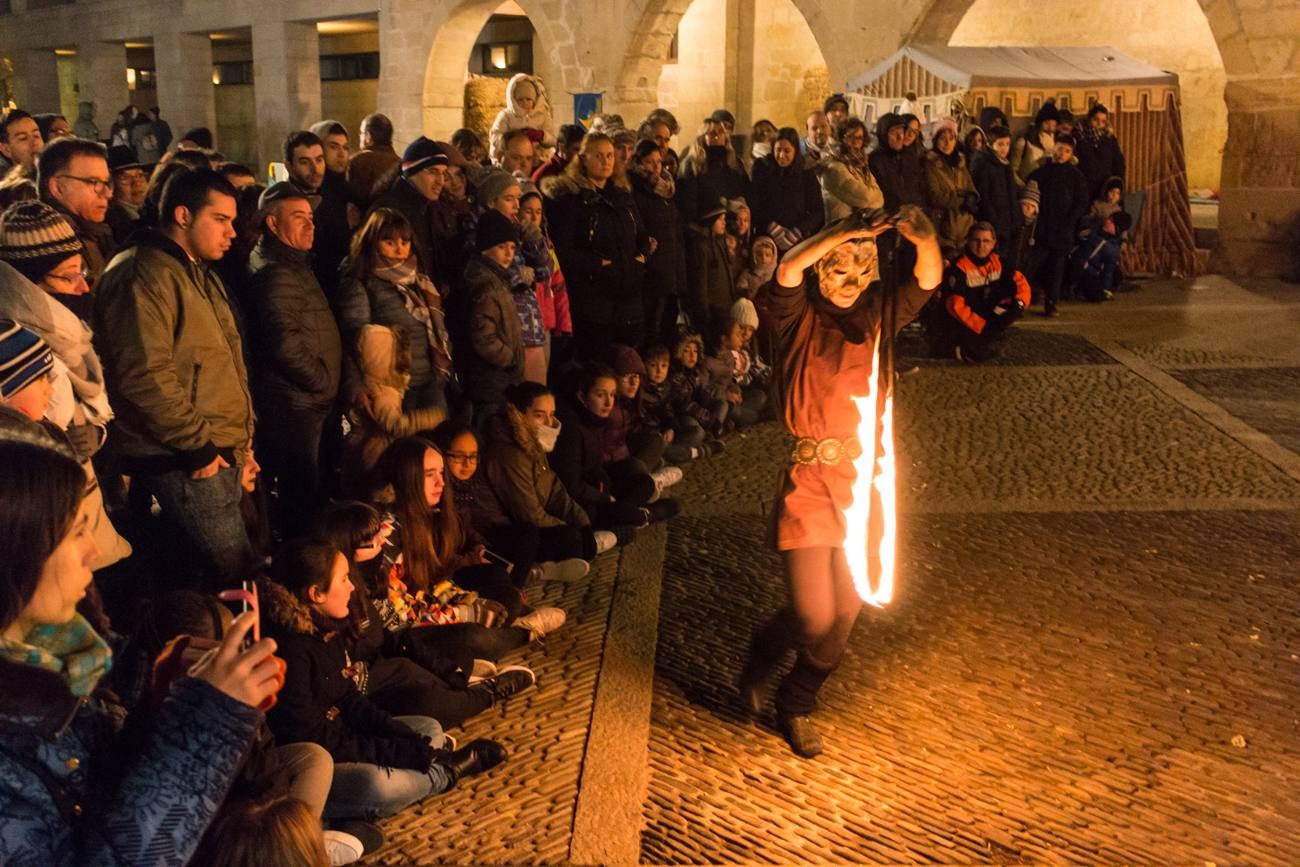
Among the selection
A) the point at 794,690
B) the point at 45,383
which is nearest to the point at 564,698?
the point at 794,690

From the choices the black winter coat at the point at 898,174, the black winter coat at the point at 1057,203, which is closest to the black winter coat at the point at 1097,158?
the black winter coat at the point at 1057,203

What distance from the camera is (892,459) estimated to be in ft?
14.1

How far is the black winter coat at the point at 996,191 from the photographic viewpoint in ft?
39.5

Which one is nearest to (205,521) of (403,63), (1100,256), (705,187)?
(705,187)

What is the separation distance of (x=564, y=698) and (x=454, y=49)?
17167 mm

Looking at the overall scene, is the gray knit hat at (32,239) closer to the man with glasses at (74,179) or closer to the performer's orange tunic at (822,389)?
the man with glasses at (74,179)

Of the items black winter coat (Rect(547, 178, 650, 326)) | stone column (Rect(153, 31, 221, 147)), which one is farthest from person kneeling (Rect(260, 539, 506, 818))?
stone column (Rect(153, 31, 221, 147))

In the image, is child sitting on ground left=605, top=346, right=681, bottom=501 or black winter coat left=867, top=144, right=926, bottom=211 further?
black winter coat left=867, top=144, right=926, bottom=211

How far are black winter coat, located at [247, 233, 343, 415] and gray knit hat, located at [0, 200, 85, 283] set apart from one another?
36.7 inches

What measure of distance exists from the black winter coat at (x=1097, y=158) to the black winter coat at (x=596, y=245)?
7136 mm

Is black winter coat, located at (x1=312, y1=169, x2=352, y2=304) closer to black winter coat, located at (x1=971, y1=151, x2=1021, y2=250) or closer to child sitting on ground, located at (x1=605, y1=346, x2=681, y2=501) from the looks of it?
child sitting on ground, located at (x1=605, y1=346, x2=681, y2=501)

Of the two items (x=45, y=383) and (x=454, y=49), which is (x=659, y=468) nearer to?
(x=45, y=383)

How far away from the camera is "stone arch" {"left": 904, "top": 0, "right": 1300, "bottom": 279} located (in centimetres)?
1380

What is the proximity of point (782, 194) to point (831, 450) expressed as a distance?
21.2ft
